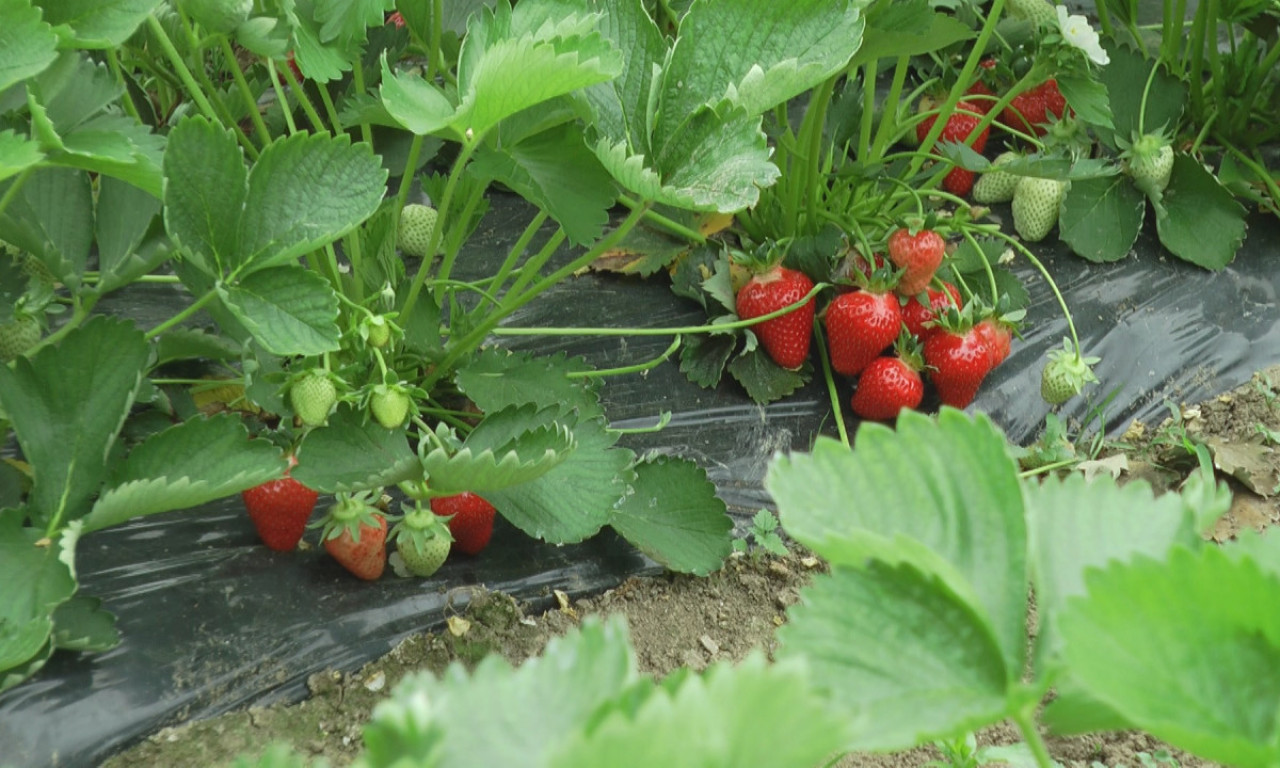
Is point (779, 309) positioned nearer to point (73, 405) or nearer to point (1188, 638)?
point (73, 405)

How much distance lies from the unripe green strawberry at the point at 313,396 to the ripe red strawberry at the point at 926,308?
840mm

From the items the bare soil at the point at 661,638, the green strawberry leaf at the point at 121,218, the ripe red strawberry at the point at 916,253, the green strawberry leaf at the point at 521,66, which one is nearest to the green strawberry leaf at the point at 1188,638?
the green strawberry leaf at the point at 521,66

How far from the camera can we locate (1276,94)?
1.99m

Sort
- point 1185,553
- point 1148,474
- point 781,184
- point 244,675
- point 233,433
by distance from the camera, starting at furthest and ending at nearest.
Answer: point 781,184 < point 1148,474 < point 244,675 < point 233,433 < point 1185,553

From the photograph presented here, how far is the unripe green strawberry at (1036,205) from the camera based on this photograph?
187cm

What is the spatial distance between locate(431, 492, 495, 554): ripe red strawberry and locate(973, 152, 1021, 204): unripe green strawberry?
3.60 feet

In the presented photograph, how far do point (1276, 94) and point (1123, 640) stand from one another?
190 centimetres

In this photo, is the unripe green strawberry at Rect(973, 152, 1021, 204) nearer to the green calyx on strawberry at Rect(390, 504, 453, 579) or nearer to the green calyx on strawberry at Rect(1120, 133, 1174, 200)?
the green calyx on strawberry at Rect(1120, 133, 1174, 200)

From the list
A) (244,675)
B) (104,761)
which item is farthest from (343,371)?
(104,761)

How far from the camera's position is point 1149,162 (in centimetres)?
187

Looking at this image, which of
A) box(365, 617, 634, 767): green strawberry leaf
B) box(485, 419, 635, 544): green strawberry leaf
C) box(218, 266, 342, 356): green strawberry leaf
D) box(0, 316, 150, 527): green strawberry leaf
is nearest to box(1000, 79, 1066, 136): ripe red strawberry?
box(485, 419, 635, 544): green strawberry leaf

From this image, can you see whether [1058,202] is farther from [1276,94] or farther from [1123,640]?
[1123,640]

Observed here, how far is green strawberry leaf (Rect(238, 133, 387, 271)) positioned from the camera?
0.96 meters

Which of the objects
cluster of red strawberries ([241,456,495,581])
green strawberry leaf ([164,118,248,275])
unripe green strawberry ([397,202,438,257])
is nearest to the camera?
green strawberry leaf ([164,118,248,275])
